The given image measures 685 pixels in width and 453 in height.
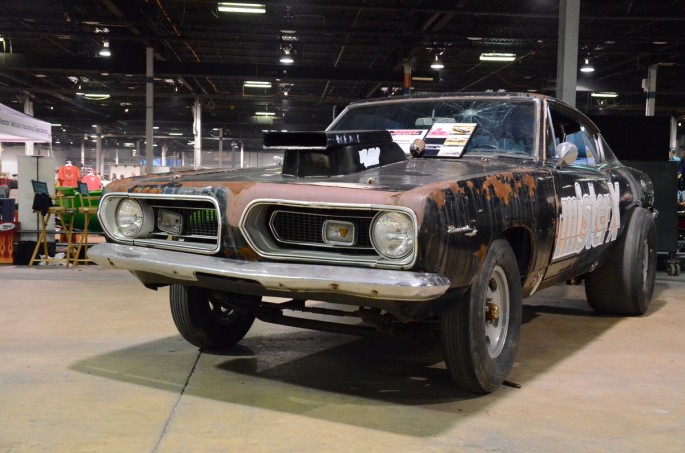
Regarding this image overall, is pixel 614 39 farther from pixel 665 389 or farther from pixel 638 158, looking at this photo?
pixel 665 389

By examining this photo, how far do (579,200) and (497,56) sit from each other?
18.1 metres

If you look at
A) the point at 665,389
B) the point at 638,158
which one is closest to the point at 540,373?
the point at 665,389

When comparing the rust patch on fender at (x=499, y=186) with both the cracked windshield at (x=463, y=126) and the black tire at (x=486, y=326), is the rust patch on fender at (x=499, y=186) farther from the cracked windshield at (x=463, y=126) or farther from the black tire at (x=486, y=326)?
the cracked windshield at (x=463, y=126)

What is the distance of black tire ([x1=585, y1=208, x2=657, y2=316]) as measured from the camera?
15.9 ft

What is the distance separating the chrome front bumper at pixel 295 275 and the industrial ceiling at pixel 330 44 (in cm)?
1300

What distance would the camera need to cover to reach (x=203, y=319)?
385 centimetres

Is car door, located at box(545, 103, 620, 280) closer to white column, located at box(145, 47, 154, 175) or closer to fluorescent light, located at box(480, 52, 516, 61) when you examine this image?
white column, located at box(145, 47, 154, 175)

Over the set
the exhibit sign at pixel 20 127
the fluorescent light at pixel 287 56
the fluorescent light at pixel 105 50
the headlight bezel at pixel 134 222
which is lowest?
the headlight bezel at pixel 134 222

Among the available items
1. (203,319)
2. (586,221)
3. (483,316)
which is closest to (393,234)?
(483,316)

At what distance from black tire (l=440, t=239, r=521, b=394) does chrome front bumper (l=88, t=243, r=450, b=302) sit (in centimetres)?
36

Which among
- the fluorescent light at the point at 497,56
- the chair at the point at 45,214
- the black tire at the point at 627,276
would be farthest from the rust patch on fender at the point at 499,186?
the fluorescent light at the point at 497,56

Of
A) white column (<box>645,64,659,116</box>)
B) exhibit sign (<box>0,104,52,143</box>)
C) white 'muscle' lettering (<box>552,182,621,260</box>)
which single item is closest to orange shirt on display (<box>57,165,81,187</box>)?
exhibit sign (<box>0,104,52,143</box>)

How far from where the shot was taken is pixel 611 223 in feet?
14.9

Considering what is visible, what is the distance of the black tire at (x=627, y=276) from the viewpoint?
4.84m
